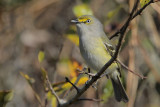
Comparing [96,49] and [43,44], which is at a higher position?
[96,49]

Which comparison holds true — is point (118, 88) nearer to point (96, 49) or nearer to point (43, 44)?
point (96, 49)

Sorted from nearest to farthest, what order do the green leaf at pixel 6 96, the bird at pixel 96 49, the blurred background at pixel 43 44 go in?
the green leaf at pixel 6 96 → the bird at pixel 96 49 → the blurred background at pixel 43 44

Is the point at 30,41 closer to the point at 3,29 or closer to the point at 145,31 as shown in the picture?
the point at 3,29

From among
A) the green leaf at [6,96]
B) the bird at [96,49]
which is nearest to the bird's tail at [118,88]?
the bird at [96,49]

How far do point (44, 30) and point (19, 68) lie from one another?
105 centimetres

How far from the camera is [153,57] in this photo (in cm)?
466

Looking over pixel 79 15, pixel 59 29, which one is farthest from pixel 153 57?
pixel 59 29

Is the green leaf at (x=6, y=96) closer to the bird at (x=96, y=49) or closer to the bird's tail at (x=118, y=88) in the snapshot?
the bird at (x=96, y=49)

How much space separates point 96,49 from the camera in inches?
123

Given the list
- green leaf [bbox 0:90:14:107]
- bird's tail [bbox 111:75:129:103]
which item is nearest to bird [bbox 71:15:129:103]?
bird's tail [bbox 111:75:129:103]

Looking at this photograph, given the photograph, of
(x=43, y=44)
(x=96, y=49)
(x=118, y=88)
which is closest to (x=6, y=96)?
(x=96, y=49)

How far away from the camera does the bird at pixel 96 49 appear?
3.10 metres

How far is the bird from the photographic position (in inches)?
122

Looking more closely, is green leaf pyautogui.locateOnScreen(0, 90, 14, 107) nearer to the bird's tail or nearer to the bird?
the bird
